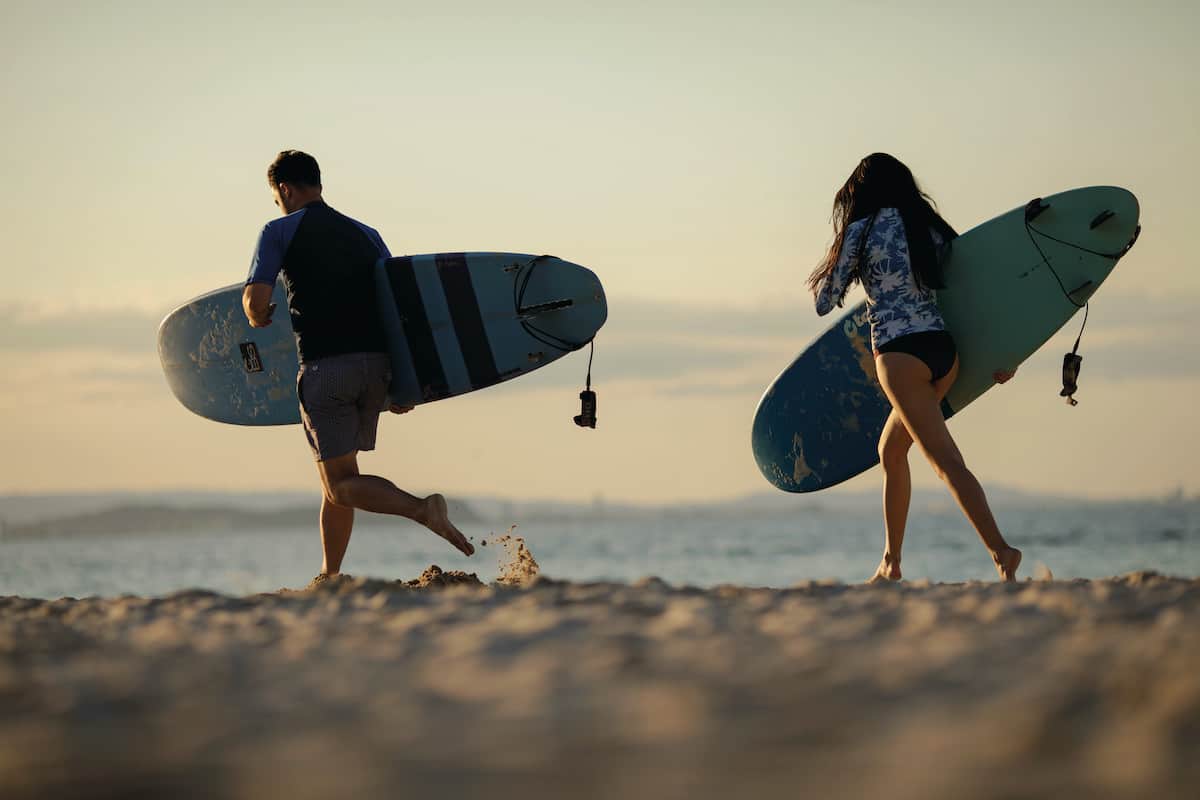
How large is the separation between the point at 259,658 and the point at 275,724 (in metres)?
0.57

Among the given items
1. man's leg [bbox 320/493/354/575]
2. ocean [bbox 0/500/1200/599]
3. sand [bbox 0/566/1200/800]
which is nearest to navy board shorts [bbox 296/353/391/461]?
man's leg [bbox 320/493/354/575]

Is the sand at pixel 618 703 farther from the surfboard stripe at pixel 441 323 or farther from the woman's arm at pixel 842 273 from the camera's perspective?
the surfboard stripe at pixel 441 323

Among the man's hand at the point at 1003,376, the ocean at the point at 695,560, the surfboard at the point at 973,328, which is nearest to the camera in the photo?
the man's hand at the point at 1003,376

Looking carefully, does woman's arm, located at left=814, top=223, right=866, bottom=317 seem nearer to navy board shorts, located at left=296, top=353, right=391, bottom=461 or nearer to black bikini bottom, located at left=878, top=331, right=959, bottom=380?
black bikini bottom, located at left=878, top=331, right=959, bottom=380

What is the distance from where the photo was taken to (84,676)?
2.22 meters

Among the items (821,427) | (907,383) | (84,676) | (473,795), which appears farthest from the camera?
(821,427)

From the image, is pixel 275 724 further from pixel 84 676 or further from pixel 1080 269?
pixel 1080 269

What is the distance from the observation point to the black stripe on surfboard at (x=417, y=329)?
5.45 m

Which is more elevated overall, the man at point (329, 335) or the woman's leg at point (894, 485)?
the man at point (329, 335)

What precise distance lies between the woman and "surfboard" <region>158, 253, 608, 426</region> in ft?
4.82

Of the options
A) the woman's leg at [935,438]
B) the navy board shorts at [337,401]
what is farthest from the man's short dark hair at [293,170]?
the woman's leg at [935,438]

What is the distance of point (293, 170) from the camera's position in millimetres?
4918

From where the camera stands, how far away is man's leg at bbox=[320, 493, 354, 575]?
4.87 meters

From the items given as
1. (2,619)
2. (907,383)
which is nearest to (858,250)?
(907,383)
